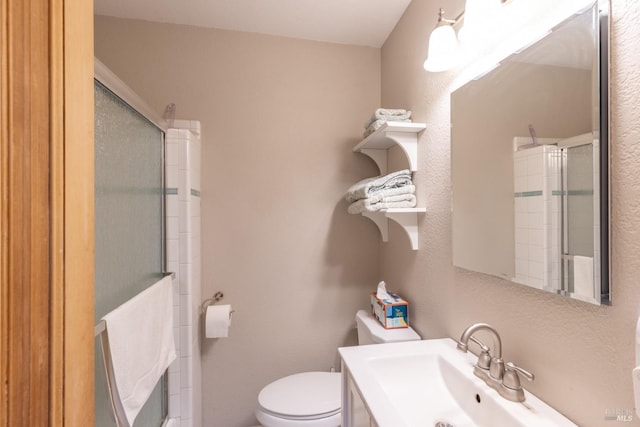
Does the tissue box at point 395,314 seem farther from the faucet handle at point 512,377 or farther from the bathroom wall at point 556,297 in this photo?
the faucet handle at point 512,377

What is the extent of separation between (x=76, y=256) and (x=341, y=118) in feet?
5.03

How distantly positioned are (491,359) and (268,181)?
1.30m

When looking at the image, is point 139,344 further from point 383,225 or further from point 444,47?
point 444,47

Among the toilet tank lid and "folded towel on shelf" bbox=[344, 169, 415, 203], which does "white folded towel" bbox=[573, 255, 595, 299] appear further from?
the toilet tank lid

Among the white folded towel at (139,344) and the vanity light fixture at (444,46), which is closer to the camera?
the white folded towel at (139,344)

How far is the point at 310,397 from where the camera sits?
1.30 metres

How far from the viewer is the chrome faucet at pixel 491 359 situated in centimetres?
73

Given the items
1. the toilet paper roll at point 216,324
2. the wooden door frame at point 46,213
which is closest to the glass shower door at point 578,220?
the wooden door frame at point 46,213

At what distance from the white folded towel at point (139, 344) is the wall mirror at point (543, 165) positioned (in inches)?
43.5

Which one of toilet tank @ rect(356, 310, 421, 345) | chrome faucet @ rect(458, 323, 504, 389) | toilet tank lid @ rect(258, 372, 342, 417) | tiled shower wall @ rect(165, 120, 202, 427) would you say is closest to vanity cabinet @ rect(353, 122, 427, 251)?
Answer: toilet tank @ rect(356, 310, 421, 345)

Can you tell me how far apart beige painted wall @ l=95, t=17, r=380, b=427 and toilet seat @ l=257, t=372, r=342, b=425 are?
0.22 metres

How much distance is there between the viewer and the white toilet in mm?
1188

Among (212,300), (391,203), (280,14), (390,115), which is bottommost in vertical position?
(212,300)

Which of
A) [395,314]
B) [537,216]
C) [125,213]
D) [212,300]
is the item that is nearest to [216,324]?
[212,300]
